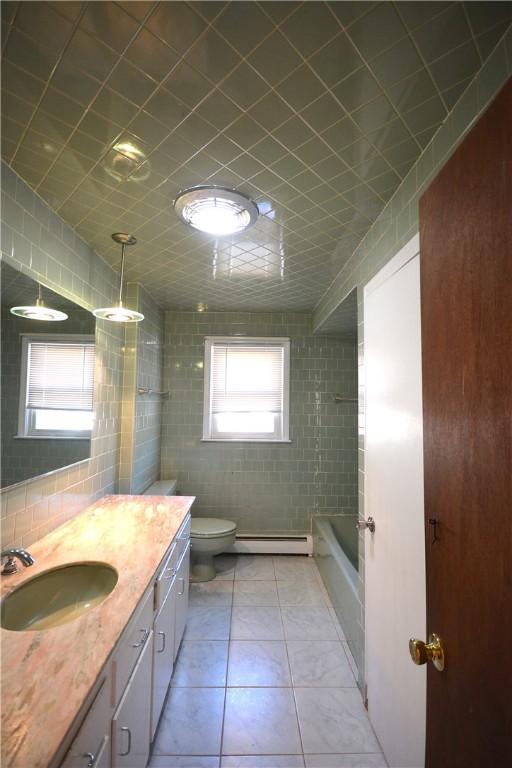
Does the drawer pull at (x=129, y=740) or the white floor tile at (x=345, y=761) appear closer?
the drawer pull at (x=129, y=740)

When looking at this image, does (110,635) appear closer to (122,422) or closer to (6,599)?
(6,599)

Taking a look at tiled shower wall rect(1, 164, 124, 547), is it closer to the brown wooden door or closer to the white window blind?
the white window blind

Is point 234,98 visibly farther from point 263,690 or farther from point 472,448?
point 263,690

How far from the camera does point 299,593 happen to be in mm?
2557

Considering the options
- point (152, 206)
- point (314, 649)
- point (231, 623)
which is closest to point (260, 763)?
point (314, 649)

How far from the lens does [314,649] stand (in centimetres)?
196

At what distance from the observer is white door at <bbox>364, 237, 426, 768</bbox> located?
113 centimetres

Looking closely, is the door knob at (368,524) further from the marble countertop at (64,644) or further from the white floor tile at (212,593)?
the white floor tile at (212,593)

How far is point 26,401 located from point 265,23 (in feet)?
4.91

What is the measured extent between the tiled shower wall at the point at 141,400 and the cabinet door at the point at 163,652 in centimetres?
96

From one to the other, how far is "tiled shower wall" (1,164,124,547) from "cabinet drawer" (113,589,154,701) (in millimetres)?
610

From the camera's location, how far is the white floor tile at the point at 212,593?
2402mm

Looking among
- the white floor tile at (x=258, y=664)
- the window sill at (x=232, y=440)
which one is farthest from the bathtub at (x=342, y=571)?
the window sill at (x=232, y=440)

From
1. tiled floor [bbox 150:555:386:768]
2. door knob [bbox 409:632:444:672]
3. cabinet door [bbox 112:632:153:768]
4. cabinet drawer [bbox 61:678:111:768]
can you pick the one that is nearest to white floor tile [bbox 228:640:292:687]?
tiled floor [bbox 150:555:386:768]
